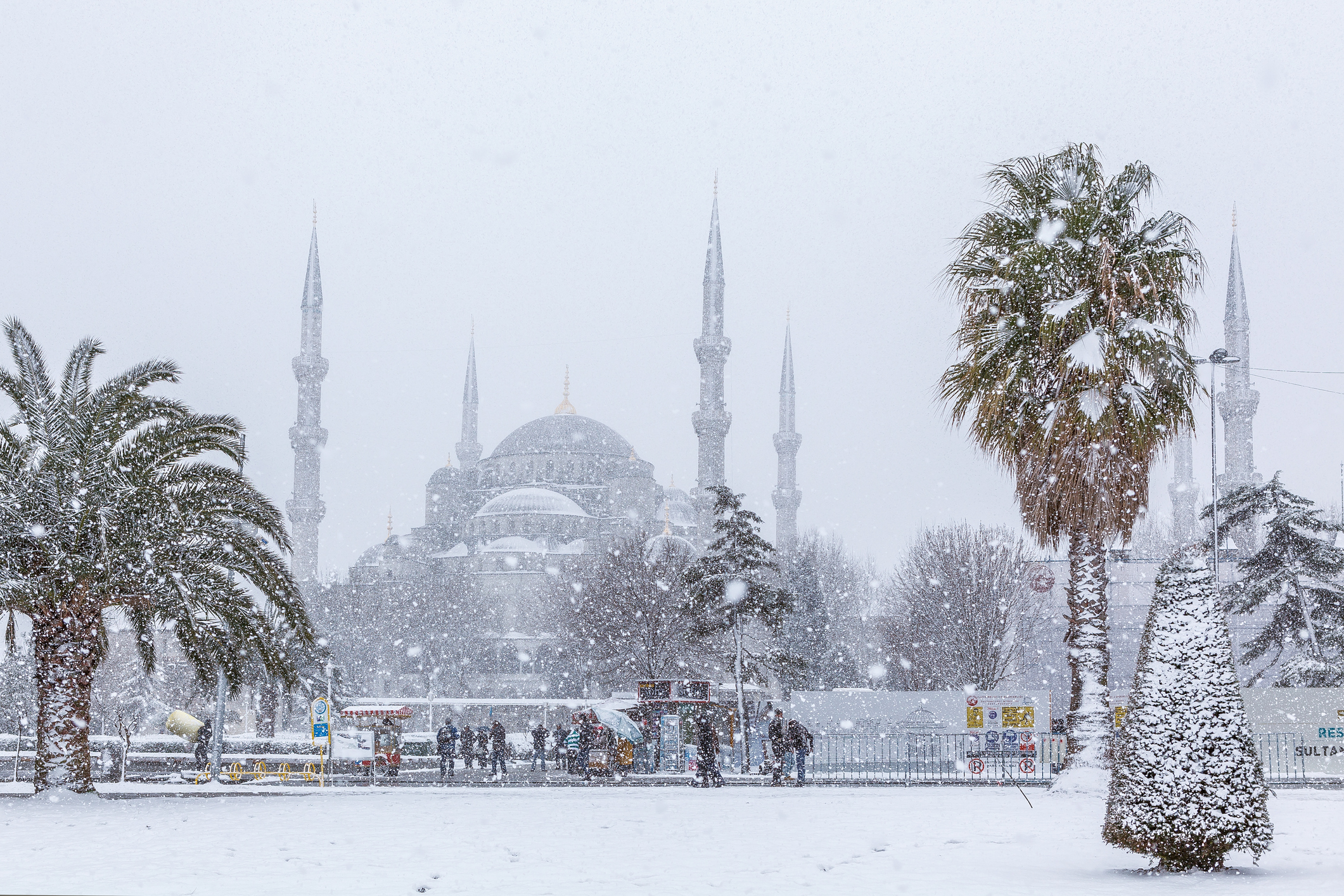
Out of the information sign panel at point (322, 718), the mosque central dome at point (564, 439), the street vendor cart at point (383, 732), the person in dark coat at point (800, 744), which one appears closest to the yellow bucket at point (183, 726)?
the street vendor cart at point (383, 732)

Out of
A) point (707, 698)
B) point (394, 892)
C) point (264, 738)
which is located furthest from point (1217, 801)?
point (264, 738)

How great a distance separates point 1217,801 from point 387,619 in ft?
215

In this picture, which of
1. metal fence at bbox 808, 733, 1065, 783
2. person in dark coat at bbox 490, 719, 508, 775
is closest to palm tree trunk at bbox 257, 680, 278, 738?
person in dark coat at bbox 490, 719, 508, 775

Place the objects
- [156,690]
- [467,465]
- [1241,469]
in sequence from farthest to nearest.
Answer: [467,465] → [1241,469] → [156,690]

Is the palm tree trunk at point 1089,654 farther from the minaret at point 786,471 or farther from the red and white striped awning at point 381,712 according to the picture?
the minaret at point 786,471

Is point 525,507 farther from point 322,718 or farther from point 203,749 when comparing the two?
point 322,718

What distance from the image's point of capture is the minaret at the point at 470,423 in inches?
4363

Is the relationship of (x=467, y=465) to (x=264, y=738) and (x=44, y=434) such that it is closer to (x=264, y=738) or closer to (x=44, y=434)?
(x=264, y=738)

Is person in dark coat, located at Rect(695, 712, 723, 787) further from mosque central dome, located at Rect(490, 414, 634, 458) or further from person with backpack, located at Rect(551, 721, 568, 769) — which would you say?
mosque central dome, located at Rect(490, 414, 634, 458)

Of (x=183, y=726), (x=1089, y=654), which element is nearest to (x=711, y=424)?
(x=183, y=726)

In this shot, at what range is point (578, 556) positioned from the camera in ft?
269

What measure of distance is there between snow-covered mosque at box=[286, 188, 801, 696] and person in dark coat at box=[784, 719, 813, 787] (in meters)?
36.1

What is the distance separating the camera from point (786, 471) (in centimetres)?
8656

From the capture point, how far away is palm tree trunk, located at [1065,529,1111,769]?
16.6 m
